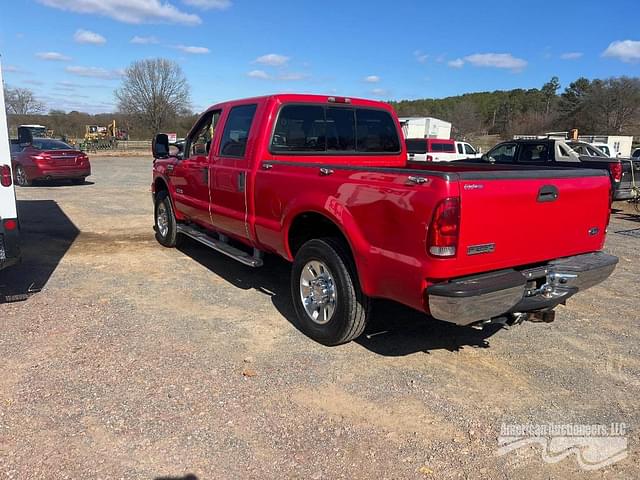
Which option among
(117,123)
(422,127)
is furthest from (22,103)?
(422,127)

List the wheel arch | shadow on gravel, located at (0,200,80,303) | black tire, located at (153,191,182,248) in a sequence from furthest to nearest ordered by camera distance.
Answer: black tire, located at (153,191,182,248) < shadow on gravel, located at (0,200,80,303) < the wheel arch

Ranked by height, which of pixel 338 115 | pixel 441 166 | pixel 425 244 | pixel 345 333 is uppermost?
pixel 338 115

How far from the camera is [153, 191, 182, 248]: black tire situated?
726 cm

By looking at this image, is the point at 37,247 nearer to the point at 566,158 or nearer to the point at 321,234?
the point at 321,234

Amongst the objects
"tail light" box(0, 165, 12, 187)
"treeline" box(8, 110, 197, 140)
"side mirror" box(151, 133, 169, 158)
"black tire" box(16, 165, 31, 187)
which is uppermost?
"treeline" box(8, 110, 197, 140)

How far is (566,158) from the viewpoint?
43.2 feet

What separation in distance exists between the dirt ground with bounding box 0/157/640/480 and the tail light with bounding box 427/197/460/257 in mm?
1066

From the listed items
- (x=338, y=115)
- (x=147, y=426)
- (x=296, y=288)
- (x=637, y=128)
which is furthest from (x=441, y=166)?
(x=637, y=128)

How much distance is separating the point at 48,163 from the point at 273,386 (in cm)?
1471

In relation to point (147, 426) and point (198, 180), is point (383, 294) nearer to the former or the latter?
point (147, 426)

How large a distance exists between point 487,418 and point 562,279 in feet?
3.86

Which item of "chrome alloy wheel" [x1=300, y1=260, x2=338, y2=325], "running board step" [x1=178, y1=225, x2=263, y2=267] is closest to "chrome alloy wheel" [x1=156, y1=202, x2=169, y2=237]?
"running board step" [x1=178, y1=225, x2=263, y2=267]

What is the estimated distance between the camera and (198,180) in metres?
6.04

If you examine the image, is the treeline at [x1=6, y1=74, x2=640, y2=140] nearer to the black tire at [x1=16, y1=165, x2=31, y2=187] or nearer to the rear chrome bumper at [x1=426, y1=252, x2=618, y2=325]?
the black tire at [x1=16, y1=165, x2=31, y2=187]
